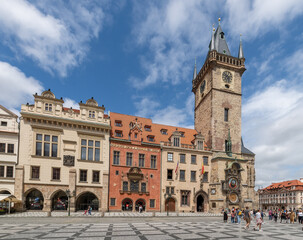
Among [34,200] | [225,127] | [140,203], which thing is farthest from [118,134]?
[225,127]

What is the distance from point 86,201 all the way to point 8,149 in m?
14.5

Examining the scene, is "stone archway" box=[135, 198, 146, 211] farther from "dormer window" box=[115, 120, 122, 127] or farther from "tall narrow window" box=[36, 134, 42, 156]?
"tall narrow window" box=[36, 134, 42, 156]

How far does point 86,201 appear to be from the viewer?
35.8m

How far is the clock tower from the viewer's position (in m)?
46.0

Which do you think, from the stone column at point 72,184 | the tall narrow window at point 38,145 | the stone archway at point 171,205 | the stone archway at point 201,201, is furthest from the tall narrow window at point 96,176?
the stone archway at point 201,201

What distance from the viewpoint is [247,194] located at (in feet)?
144

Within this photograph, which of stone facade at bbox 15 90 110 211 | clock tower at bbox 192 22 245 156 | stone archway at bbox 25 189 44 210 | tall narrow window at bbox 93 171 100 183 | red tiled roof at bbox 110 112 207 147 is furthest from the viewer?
clock tower at bbox 192 22 245 156

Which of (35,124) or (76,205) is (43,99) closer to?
(35,124)

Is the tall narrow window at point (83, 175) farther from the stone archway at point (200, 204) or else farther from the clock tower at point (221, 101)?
the clock tower at point (221, 101)

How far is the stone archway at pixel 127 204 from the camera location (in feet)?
123

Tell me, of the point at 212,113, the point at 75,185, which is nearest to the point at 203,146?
the point at 212,113

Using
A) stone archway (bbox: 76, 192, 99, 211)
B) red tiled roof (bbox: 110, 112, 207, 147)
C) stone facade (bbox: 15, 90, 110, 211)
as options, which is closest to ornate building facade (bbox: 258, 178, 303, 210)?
red tiled roof (bbox: 110, 112, 207, 147)

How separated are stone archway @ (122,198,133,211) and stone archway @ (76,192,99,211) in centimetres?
448

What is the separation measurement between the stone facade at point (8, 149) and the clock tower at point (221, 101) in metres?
35.6
